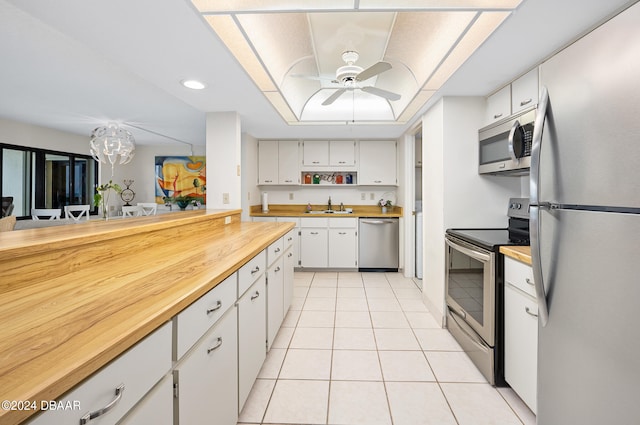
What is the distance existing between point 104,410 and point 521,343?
1.90 m

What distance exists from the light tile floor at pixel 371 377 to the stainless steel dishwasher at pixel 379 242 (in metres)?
1.47

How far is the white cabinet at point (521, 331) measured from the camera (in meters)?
1.56

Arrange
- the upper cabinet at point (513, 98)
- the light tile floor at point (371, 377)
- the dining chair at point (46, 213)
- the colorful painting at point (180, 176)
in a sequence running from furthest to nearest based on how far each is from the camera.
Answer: the colorful painting at point (180, 176), the dining chair at point (46, 213), the upper cabinet at point (513, 98), the light tile floor at point (371, 377)

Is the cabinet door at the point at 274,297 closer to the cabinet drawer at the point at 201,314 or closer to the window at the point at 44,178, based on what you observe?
the cabinet drawer at the point at 201,314

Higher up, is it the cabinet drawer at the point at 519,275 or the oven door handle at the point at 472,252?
the oven door handle at the point at 472,252

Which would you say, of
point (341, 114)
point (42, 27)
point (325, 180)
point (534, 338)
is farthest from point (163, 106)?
point (534, 338)

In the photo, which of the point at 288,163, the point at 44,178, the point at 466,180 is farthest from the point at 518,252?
the point at 44,178

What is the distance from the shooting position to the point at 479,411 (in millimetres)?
1646

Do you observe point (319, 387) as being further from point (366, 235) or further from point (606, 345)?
point (366, 235)

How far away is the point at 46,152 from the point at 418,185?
6.34 m

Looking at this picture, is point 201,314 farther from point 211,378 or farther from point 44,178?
point 44,178

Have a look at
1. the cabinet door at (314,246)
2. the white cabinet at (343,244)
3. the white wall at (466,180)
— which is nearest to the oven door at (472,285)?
the white wall at (466,180)

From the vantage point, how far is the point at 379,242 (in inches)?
181

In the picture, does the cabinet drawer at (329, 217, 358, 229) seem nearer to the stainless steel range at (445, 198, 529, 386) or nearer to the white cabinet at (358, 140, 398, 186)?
the white cabinet at (358, 140, 398, 186)
